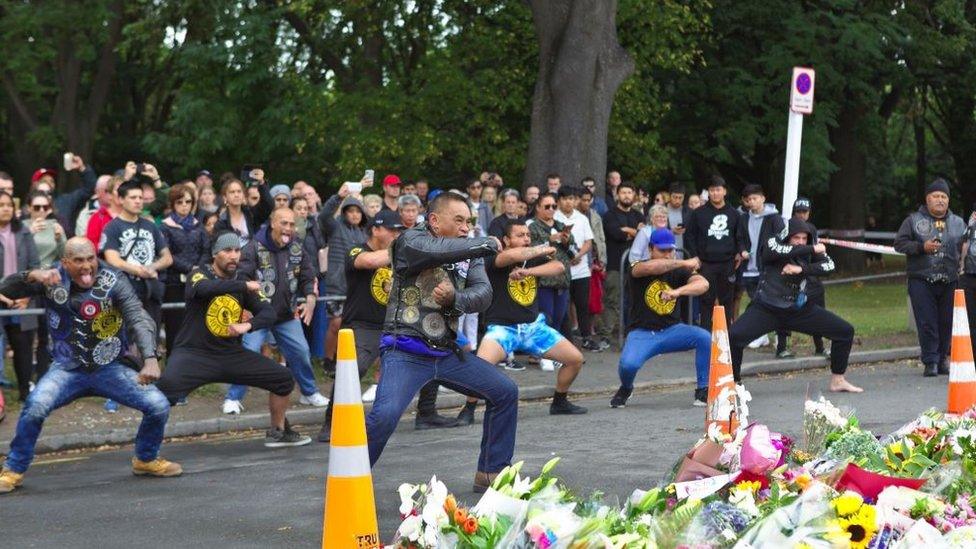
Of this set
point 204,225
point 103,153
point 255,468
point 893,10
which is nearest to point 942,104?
point 893,10

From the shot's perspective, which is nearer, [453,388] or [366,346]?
[453,388]

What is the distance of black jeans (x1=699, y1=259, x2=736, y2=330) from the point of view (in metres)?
18.0

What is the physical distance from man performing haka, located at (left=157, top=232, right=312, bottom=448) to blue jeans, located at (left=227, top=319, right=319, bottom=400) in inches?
55.5

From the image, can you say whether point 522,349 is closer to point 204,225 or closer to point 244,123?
point 204,225

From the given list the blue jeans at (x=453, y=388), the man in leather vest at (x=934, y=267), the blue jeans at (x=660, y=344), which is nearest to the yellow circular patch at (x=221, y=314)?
the blue jeans at (x=453, y=388)

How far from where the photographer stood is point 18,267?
13.0 metres

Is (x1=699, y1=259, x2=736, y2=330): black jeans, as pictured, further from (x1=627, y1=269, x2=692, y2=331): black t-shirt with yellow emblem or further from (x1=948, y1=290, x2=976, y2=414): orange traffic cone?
(x1=948, y1=290, x2=976, y2=414): orange traffic cone

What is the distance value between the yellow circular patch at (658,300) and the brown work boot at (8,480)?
18.5 ft

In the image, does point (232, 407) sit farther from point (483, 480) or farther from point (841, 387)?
point (841, 387)

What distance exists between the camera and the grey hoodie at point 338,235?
14.9m

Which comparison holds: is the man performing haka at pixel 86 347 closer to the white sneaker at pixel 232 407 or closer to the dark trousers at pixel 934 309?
the white sneaker at pixel 232 407

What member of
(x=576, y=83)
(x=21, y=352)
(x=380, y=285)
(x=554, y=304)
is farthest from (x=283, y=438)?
(x=576, y=83)

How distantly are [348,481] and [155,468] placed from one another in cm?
482

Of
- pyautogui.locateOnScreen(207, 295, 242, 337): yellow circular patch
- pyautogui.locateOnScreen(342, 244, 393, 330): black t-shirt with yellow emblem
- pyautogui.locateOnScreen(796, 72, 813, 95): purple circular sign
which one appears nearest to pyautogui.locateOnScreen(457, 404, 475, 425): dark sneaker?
pyautogui.locateOnScreen(342, 244, 393, 330): black t-shirt with yellow emblem
